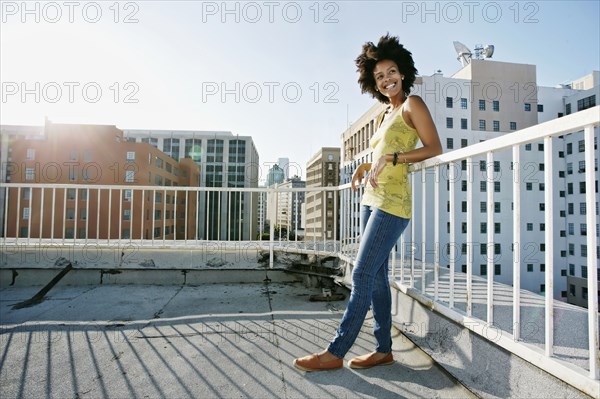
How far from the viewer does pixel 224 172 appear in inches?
2778

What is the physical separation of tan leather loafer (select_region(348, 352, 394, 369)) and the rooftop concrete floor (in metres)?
0.02

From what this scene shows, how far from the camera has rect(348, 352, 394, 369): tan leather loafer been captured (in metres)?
1.51

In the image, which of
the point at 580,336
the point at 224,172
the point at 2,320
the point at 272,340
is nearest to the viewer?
the point at 580,336

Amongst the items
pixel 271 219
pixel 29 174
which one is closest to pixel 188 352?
pixel 271 219

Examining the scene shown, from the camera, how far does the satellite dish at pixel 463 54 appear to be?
42938 millimetres

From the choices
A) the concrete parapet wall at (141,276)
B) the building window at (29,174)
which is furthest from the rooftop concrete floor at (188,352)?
the building window at (29,174)

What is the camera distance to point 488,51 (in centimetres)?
→ 4188

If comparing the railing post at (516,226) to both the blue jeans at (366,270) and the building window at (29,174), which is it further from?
the building window at (29,174)

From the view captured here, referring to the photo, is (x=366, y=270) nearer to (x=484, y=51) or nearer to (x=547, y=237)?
(x=547, y=237)

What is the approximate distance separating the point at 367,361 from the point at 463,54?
52.6 m

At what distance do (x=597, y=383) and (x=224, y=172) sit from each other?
72.5 m

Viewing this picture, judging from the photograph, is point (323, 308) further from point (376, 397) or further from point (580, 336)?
point (580, 336)

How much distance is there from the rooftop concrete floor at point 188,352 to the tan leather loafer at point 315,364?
4 centimetres

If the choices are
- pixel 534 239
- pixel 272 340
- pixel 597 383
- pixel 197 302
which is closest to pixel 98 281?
pixel 197 302
